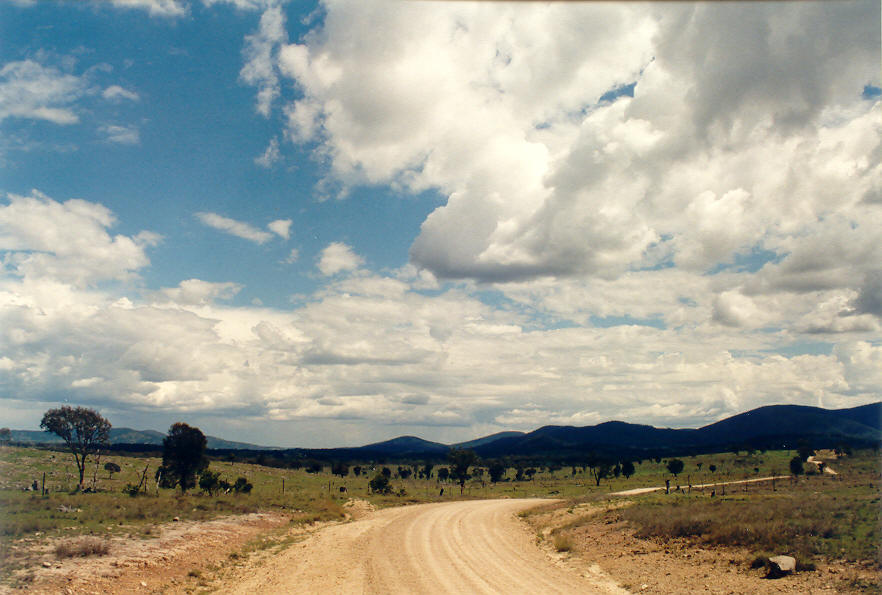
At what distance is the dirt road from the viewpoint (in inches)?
805

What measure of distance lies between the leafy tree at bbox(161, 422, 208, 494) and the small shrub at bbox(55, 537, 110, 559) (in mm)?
49320

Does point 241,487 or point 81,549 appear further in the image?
point 241,487

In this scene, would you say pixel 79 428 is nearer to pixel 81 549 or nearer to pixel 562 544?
pixel 81 549

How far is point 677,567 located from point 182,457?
65889 mm

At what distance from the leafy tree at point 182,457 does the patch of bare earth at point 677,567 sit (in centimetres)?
5384

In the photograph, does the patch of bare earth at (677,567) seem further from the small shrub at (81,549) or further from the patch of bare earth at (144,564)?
the small shrub at (81,549)

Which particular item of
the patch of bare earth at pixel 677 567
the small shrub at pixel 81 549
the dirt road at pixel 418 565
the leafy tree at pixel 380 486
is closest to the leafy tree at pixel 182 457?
the leafy tree at pixel 380 486

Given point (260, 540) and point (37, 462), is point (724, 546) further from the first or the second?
point (37, 462)

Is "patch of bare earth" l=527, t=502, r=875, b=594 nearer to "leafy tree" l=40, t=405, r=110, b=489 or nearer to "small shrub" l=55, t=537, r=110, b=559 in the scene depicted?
"small shrub" l=55, t=537, r=110, b=559

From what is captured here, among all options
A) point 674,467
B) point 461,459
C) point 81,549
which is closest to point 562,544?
point 81,549

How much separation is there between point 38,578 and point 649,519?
28919 millimetres

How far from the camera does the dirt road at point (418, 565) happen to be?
20438 millimetres

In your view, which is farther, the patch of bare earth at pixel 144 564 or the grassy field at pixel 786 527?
the grassy field at pixel 786 527

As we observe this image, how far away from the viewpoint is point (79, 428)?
222 feet
